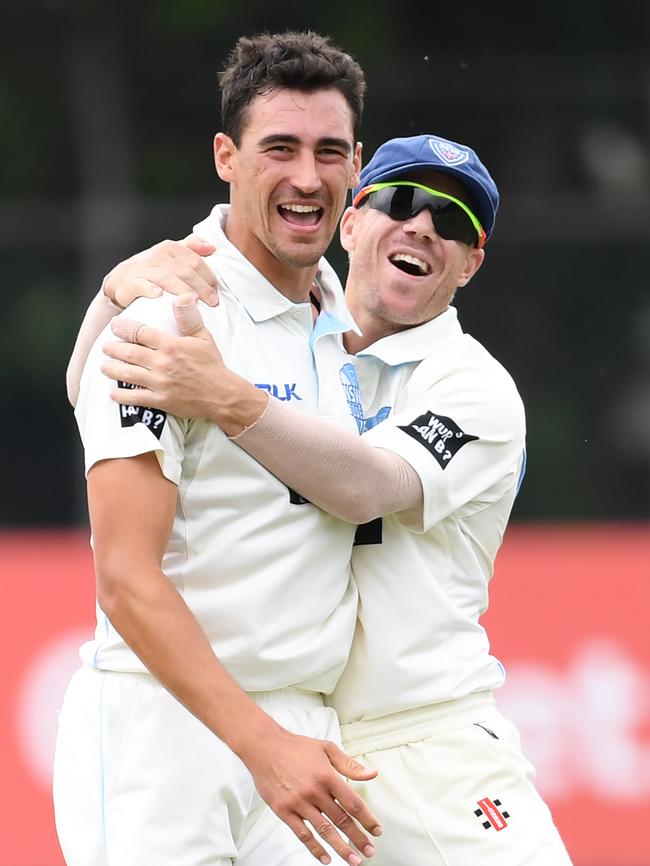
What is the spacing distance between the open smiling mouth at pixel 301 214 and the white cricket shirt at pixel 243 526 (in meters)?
0.14

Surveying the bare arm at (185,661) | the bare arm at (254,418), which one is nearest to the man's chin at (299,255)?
the bare arm at (254,418)

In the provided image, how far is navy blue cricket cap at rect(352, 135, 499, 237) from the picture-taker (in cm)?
415

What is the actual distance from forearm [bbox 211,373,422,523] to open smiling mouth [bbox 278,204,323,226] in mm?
439

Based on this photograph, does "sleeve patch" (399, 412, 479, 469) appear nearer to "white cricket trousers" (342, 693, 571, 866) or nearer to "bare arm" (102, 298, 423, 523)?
"bare arm" (102, 298, 423, 523)

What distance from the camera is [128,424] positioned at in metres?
3.29

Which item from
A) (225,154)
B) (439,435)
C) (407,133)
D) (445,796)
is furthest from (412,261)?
(407,133)

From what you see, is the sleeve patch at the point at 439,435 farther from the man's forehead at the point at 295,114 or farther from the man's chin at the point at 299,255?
the man's forehead at the point at 295,114

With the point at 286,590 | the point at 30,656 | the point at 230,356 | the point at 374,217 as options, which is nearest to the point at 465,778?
the point at 286,590

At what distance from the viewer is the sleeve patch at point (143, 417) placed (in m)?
3.30

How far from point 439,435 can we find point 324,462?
1.56 feet

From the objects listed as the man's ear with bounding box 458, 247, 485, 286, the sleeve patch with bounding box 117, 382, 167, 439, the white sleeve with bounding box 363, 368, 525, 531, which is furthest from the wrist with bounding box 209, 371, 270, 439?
the man's ear with bounding box 458, 247, 485, 286

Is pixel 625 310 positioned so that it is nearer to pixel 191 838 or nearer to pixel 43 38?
pixel 43 38

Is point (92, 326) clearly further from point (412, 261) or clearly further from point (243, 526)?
point (412, 261)

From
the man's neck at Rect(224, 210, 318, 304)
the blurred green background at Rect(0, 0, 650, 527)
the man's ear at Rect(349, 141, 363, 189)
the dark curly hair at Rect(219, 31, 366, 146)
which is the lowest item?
the blurred green background at Rect(0, 0, 650, 527)
